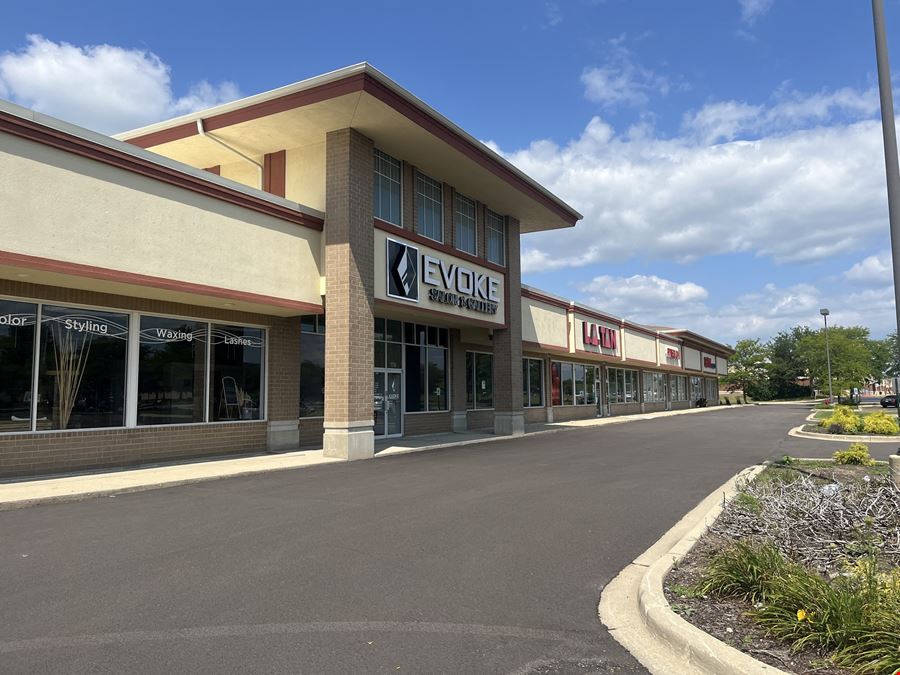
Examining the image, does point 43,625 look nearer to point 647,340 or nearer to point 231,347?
point 231,347

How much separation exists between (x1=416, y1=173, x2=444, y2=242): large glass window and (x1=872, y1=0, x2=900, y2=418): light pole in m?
12.4

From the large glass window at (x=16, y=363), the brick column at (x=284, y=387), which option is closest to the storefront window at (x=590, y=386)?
the brick column at (x=284, y=387)

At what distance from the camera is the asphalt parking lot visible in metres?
4.29

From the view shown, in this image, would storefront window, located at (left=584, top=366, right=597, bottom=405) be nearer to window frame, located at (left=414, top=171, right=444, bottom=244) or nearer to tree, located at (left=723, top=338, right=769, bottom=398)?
window frame, located at (left=414, top=171, right=444, bottom=244)

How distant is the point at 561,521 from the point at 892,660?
5028mm

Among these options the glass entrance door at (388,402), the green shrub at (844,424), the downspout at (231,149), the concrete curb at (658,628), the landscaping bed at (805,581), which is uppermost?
the downspout at (231,149)

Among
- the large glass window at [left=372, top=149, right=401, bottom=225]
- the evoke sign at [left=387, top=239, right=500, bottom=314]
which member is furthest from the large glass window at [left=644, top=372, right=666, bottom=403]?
the large glass window at [left=372, top=149, right=401, bottom=225]

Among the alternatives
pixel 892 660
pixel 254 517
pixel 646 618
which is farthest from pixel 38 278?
pixel 892 660

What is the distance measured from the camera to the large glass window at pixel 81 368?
480 inches

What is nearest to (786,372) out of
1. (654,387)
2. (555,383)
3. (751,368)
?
(751,368)

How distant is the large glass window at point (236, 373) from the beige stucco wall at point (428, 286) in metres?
3.45

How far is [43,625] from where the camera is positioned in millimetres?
4750

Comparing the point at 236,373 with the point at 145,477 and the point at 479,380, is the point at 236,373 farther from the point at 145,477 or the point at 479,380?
the point at 479,380

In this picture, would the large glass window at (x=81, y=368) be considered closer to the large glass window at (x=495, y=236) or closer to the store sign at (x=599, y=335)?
the large glass window at (x=495, y=236)
